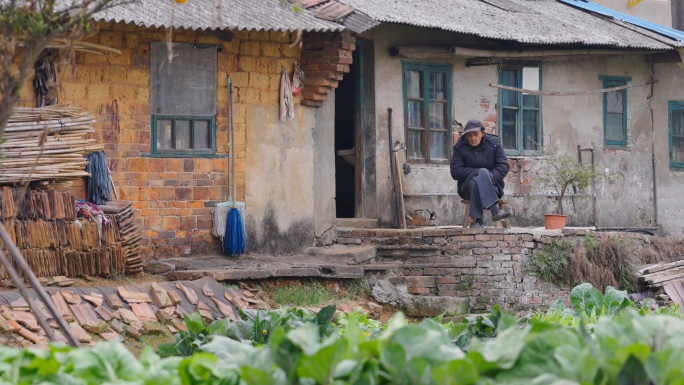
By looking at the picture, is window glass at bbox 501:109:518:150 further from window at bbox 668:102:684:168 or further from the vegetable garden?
the vegetable garden

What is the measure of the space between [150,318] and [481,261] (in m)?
4.82

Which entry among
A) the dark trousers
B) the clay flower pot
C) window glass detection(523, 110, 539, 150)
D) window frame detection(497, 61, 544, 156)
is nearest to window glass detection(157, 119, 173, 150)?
the dark trousers

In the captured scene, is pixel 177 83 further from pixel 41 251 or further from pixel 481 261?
pixel 481 261

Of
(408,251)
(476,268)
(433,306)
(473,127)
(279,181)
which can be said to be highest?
(473,127)

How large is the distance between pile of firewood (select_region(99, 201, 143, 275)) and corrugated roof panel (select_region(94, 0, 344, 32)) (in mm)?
1904

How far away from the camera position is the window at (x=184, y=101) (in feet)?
41.1

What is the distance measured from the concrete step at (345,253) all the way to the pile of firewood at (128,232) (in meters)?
2.41

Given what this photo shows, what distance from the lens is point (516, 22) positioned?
→ 53.0 ft

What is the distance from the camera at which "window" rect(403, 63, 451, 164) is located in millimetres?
15602

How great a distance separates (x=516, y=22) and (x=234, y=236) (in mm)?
5797

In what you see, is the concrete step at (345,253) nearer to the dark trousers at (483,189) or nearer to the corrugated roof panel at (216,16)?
the dark trousers at (483,189)

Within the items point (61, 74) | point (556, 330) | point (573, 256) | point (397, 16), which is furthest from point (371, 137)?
point (556, 330)

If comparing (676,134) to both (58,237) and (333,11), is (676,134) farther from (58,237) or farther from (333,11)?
(58,237)

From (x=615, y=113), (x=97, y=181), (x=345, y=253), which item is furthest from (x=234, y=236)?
(x=615, y=113)
